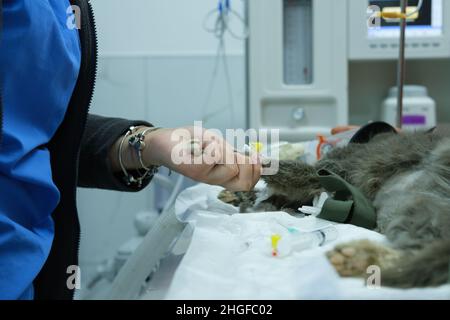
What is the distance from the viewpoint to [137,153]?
0.74m

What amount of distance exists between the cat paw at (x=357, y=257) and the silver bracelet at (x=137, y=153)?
402 millimetres

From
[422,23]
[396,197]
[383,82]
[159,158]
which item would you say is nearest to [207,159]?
[159,158]

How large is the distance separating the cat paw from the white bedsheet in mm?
12

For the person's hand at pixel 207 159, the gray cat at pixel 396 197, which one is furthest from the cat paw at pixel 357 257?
the person's hand at pixel 207 159

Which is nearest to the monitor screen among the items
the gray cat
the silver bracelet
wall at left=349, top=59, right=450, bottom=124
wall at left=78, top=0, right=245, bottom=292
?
wall at left=349, top=59, right=450, bottom=124

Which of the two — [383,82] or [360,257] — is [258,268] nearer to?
[360,257]

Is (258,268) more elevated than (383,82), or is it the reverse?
(383,82)

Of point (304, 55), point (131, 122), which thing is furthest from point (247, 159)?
point (304, 55)

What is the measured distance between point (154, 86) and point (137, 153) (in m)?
1.24

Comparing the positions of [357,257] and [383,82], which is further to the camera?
[383,82]

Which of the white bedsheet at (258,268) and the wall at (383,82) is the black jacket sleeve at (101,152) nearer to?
the white bedsheet at (258,268)

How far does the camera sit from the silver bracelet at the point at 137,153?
731mm
